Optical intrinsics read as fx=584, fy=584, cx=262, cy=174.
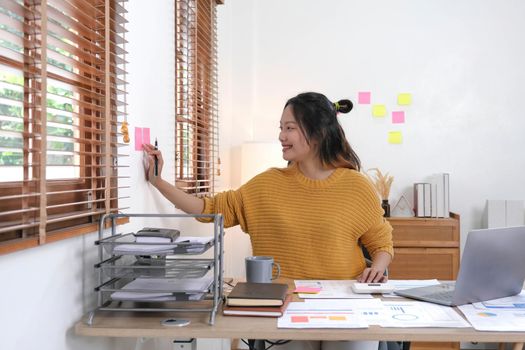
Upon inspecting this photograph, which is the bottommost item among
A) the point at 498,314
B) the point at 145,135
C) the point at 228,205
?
the point at 498,314

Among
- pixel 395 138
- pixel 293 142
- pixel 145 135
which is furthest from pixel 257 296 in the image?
pixel 395 138

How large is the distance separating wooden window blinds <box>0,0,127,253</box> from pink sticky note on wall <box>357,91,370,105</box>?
8.68 feet

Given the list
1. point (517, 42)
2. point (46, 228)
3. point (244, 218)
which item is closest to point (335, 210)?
point (244, 218)

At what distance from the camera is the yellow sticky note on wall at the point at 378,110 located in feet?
13.8

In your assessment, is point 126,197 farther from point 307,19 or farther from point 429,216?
point 307,19

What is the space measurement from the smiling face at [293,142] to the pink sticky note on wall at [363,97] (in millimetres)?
1961

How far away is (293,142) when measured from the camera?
233 cm

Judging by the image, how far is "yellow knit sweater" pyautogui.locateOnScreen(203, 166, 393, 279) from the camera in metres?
2.19

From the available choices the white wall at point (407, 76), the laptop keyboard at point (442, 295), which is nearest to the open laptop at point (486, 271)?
the laptop keyboard at point (442, 295)

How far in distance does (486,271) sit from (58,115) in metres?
1.26

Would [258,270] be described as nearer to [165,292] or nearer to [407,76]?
[165,292]

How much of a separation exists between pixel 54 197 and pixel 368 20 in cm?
329

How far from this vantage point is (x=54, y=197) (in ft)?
4.81

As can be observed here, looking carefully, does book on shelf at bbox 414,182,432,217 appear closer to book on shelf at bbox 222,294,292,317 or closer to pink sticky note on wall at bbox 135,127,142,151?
pink sticky note on wall at bbox 135,127,142,151
